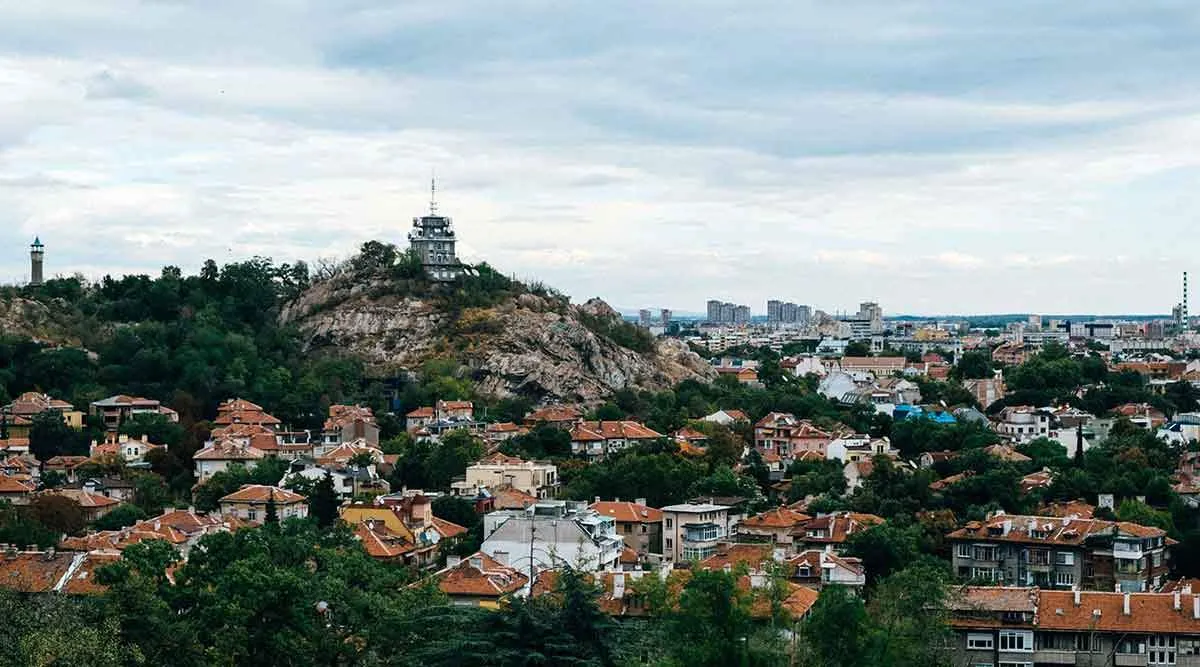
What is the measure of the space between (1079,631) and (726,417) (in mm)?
33531

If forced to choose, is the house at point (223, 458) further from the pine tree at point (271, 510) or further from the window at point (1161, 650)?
the window at point (1161, 650)

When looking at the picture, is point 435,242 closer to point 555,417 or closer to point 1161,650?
point 555,417

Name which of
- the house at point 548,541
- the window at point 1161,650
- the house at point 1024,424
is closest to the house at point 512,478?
the house at point 548,541

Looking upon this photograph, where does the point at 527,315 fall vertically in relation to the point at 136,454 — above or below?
above

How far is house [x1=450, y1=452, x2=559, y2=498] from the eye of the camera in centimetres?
4603

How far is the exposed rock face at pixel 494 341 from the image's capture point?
7012 centimetres

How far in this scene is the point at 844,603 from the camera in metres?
21.9

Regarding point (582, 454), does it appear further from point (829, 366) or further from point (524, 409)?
point (829, 366)

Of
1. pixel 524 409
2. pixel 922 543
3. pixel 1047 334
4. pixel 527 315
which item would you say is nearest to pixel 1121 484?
pixel 922 543

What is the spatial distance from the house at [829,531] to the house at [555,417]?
21.2m

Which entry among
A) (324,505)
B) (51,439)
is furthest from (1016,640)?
(51,439)

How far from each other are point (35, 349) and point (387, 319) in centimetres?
1661

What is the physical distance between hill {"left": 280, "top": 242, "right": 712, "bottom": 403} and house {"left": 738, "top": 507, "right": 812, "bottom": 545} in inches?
1222

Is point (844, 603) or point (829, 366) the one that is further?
point (829, 366)
